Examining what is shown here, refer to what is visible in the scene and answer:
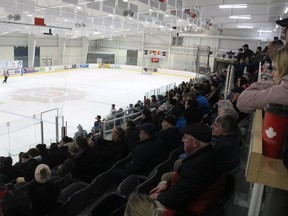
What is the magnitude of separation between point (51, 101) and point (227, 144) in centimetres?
1495

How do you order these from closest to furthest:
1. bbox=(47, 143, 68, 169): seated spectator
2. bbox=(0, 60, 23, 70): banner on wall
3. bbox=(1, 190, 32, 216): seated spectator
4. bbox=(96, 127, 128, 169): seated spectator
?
bbox=(1, 190, 32, 216): seated spectator → bbox=(96, 127, 128, 169): seated spectator → bbox=(47, 143, 68, 169): seated spectator → bbox=(0, 60, 23, 70): banner on wall

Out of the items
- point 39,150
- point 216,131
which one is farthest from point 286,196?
point 39,150

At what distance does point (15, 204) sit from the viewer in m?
2.02

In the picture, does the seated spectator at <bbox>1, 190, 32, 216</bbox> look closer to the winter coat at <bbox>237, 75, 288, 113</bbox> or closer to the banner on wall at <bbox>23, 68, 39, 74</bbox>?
the winter coat at <bbox>237, 75, 288, 113</bbox>

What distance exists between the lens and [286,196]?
4.79ft

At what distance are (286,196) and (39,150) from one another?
17.2 feet

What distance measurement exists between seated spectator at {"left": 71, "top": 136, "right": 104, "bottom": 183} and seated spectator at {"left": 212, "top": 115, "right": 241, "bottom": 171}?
1.77 meters

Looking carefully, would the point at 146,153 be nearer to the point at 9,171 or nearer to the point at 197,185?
the point at 197,185

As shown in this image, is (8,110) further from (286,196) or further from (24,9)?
(286,196)

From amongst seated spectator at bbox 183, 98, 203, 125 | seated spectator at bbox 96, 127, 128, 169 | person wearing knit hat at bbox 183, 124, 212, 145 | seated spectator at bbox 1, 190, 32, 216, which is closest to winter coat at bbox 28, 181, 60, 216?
seated spectator at bbox 1, 190, 32, 216

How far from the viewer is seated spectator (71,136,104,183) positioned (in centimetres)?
380

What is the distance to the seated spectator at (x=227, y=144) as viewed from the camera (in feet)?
8.50

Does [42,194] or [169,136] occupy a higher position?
[169,136]

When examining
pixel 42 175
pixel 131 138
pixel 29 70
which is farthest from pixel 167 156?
pixel 29 70
